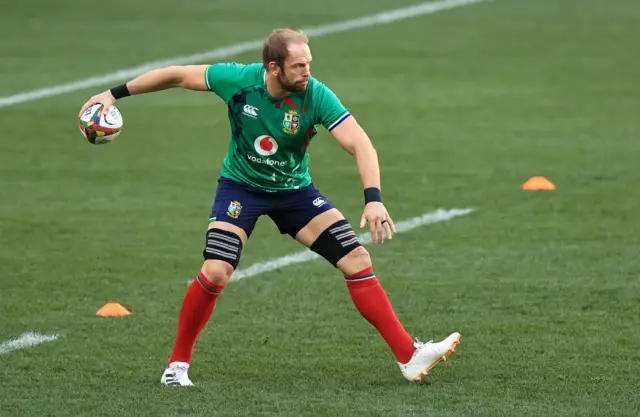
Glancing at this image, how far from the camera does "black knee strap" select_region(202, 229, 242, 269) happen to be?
25.0 feet

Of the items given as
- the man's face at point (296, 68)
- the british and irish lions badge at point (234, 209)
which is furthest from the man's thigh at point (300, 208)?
the man's face at point (296, 68)

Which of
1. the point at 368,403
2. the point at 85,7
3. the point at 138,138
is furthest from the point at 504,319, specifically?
the point at 85,7

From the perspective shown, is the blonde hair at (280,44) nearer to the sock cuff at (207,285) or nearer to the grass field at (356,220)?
the sock cuff at (207,285)

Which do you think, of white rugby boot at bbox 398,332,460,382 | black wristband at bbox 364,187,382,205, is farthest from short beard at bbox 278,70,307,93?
white rugby boot at bbox 398,332,460,382

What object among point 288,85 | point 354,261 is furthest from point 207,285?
point 288,85

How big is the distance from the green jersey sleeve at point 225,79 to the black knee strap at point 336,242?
0.92 meters

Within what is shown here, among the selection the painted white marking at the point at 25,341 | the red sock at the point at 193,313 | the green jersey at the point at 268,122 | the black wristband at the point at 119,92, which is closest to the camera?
the green jersey at the point at 268,122

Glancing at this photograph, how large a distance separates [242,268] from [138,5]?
13383 mm

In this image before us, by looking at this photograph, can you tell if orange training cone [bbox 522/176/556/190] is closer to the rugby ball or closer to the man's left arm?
the man's left arm

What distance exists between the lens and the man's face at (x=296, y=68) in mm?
7348

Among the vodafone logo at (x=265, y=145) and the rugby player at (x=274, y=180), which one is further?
the vodafone logo at (x=265, y=145)

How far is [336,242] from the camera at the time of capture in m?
7.79

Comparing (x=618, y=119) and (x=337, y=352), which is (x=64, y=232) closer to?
(x=337, y=352)

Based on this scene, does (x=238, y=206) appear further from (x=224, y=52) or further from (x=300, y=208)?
(x=224, y=52)
